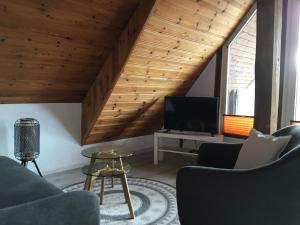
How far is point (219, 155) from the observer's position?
251cm

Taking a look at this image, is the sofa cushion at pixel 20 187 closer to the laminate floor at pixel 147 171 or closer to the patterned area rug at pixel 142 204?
the patterned area rug at pixel 142 204

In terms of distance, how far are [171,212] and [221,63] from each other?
275 centimetres

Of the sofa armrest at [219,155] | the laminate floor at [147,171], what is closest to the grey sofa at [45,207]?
the sofa armrest at [219,155]

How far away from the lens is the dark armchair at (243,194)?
1.69 m

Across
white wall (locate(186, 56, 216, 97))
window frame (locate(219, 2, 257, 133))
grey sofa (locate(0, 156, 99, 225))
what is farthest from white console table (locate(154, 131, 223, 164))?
grey sofa (locate(0, 156, 99, 225))

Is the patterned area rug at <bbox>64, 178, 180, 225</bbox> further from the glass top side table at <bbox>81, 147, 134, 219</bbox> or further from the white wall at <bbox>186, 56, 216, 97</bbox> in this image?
the white wall at <bbox>186, 56, 216, 97</bbox>

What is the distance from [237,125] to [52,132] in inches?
106

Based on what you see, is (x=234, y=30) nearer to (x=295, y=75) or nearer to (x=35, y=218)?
(x=295, y=75)

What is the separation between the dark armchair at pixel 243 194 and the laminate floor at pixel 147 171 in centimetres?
164

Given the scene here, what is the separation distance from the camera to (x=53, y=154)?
385 centimetres

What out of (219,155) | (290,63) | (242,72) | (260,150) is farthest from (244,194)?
(242,72)

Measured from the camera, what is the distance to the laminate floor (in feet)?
11.8

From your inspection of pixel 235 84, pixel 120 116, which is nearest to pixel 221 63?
pixel 235 84

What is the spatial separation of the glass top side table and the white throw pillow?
3.27 ft
